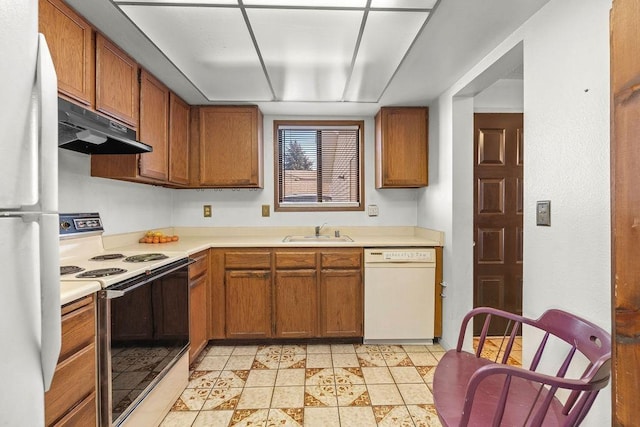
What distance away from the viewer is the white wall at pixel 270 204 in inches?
123

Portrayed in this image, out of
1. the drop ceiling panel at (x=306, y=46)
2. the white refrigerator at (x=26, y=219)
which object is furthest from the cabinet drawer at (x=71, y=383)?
the drop ceiling panel at (x=306, y=46)

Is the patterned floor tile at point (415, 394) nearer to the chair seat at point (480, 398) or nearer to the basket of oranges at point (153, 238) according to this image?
the chair seat at point (480, 398)

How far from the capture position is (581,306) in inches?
47.3

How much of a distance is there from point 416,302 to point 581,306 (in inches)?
57.2

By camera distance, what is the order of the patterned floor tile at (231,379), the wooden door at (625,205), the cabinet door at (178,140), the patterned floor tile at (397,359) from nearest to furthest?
1. the wooden door at (625,205)
2. the patterned floor tile at (231,379)
3. the patterned floor tile at (397,359)
4. the cabinet door at (178,140)

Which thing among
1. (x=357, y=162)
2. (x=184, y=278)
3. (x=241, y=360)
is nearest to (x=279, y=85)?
(x=357, y=162)

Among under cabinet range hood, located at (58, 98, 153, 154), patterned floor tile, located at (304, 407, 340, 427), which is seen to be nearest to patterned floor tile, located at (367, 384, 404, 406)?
patterned floor tile, located at (304, 407, 340, 427)

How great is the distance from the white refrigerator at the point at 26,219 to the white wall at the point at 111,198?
1.36 metres

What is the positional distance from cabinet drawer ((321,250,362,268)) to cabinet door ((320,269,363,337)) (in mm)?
52

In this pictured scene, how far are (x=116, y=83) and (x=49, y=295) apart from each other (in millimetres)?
1552

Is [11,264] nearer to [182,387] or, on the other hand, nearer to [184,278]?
[184,278]

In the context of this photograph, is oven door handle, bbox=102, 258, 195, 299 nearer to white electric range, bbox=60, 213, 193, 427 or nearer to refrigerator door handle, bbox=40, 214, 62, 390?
white electric range, bbox=60, 213, 193, 427

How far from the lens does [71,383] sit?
108 centimetres

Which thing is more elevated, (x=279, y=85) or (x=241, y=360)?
(x=279, y=85)
